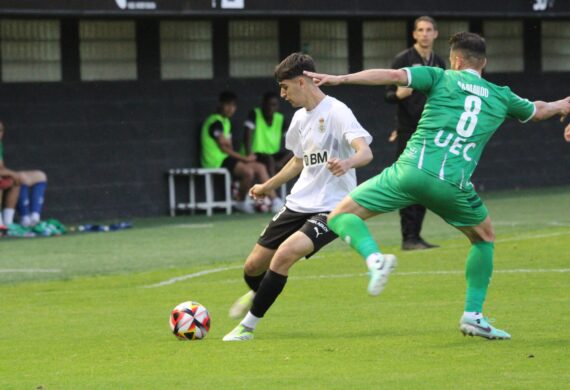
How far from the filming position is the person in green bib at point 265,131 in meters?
22.4

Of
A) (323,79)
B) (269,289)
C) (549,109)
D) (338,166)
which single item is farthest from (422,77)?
(269,289)

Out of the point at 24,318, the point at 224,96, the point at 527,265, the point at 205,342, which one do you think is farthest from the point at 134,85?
the point at 205,342

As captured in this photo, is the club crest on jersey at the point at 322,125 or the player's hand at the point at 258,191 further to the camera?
the player's hand at the point at 258,191

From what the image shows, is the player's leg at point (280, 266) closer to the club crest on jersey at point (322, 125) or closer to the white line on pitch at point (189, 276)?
the club crest on jersey at point (322, 125)

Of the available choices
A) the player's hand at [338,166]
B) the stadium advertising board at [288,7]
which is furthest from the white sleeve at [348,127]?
the stadium advertising board at [288,7]

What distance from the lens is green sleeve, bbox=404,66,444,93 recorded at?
888 centimetres

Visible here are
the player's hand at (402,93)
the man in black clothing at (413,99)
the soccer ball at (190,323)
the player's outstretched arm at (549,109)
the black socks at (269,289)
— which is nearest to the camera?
the player's outstretched arm at (549,109)

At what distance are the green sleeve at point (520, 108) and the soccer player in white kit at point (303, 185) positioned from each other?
934 mm

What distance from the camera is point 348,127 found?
9.73 meters

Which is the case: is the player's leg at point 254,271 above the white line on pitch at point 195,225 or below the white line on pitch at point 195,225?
above

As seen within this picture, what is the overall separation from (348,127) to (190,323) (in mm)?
1657

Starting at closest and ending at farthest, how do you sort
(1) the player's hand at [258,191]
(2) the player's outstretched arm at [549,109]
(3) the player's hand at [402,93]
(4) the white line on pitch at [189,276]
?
(2) the player's outstretched arm at [549,109], (1) the player's hand at [258,191], (4) the white line on pitch at [189,276], (3) the player's hand at [402,93]

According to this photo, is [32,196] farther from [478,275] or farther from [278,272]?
[478,275]

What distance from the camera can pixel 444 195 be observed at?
8953 millimetres
